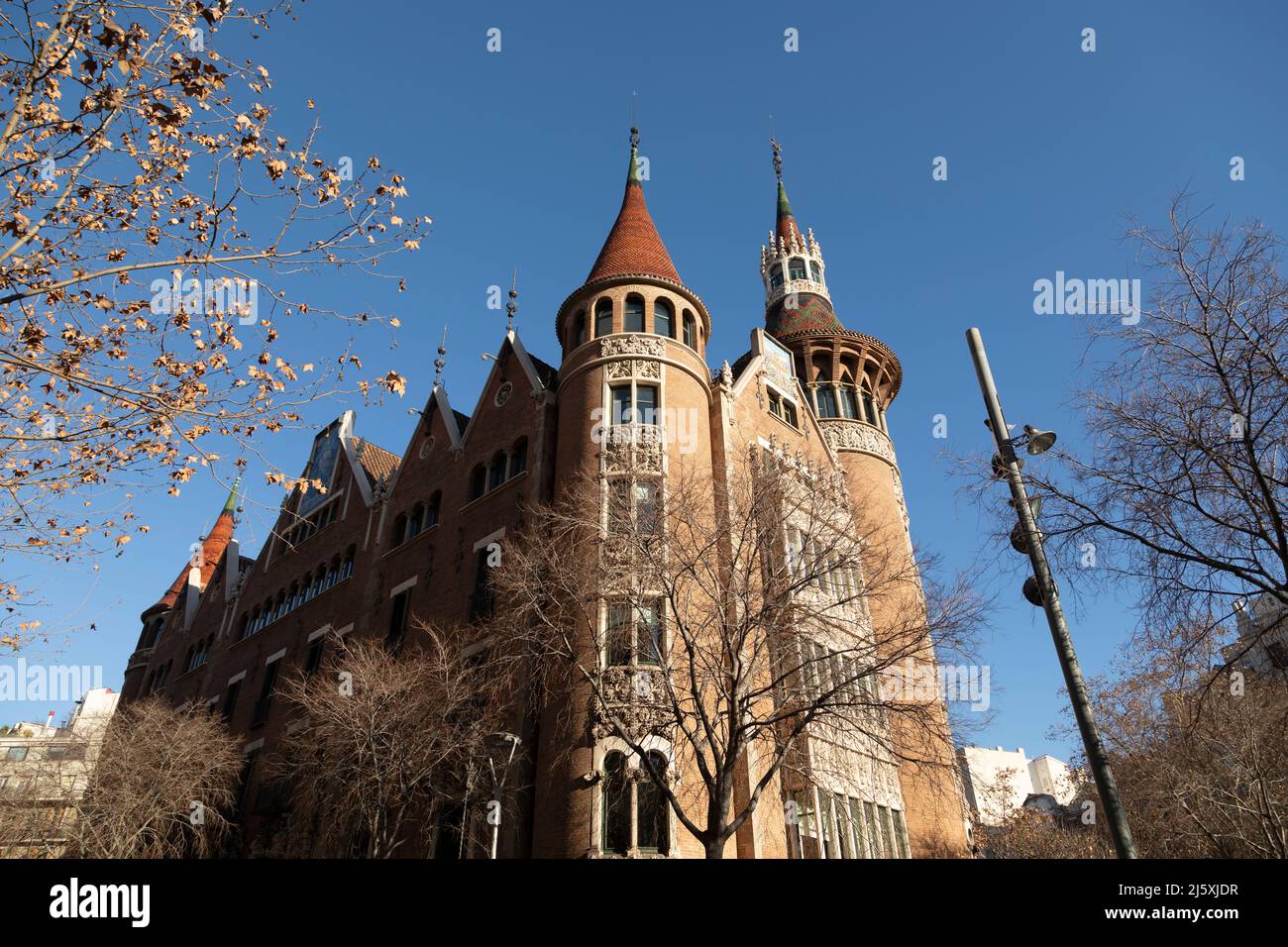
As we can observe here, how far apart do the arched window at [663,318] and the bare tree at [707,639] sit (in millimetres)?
6383

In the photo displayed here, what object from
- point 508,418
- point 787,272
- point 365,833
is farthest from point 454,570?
point 787,272

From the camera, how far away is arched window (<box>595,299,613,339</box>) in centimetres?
Result: 2405

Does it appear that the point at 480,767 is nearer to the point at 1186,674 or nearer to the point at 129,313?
the point at 129,313

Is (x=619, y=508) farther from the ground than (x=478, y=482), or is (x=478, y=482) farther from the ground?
(x=478, y=482)

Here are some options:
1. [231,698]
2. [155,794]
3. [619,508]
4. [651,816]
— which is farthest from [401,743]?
[231,698]

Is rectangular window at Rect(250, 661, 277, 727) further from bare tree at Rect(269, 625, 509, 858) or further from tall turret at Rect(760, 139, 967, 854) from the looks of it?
tall turret at Rect(760, 139, 967, 854)

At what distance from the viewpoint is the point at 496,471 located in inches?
992

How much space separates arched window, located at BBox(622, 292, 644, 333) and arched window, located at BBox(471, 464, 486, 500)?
21.6 ft

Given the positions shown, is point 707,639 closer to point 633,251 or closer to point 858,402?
point 633,251

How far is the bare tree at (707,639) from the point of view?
1308 cm

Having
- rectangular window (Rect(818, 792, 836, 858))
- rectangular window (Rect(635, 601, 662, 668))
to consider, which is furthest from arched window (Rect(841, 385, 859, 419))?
rectangular window (Rect(635, 601, 662, 668))

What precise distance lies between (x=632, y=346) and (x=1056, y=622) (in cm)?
1601

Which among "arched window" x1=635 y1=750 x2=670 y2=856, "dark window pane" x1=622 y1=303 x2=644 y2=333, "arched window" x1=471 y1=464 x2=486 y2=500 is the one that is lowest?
"arched window" x1=635 y1=750 x2=670 y2=856

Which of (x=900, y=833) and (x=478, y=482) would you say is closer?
(x=900, y=833)
